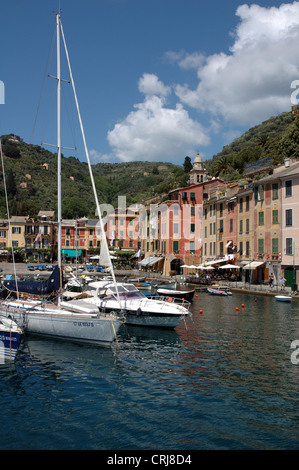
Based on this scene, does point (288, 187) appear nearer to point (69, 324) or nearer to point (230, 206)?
point (230, 206)

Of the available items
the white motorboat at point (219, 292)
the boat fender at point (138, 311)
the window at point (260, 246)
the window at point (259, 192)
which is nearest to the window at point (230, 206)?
the window at point (259, 192)

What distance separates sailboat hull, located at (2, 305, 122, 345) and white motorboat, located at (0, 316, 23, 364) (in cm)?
452

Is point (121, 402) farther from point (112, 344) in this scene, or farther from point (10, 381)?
point (112, 344)

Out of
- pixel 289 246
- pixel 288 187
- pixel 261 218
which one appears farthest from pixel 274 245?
pixel 288 187

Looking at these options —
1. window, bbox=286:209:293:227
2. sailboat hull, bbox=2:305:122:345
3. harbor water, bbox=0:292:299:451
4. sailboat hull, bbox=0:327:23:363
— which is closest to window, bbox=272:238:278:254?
window, bbox=286:209:293:227

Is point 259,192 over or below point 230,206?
over

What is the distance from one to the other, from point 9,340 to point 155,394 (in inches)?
306

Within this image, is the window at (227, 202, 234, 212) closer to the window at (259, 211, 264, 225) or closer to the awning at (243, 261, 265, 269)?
the window at (259, 211, 264, 225)

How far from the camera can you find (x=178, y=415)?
14.1 m

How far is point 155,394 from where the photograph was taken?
16109 mm

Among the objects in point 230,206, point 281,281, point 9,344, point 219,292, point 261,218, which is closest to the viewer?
point 9,344

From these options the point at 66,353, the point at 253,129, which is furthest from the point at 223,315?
the point at 253,129

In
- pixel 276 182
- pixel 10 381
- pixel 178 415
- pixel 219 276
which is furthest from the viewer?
pixel 219 276
